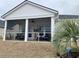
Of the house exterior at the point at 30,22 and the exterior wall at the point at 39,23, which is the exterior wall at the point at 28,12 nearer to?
the house exterior at the point at 30,22

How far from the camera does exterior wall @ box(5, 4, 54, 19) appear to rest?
21594 mm

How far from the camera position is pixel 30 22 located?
2356 centimetres

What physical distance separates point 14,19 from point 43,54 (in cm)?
1104

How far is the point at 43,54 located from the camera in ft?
44.2

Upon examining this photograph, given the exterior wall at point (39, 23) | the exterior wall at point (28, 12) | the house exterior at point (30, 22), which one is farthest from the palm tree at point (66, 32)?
the exterior wall at point (39, 23)

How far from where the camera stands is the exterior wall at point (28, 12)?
21594 millimetres

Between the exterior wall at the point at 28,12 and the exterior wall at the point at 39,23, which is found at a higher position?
the exterior wall at the point at 28,12

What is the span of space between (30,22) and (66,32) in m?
11.6

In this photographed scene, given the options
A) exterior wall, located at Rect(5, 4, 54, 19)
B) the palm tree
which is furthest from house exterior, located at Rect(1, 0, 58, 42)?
the palm tree

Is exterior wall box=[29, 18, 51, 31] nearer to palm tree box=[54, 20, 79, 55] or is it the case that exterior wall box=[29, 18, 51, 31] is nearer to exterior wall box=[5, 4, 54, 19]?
exterior wall box=[5, 4, 54, 19]

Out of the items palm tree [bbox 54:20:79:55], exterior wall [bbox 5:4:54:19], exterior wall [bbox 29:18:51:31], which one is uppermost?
exterior wall [bbox 5:4:54:19]

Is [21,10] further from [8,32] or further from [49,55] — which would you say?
[49,55]

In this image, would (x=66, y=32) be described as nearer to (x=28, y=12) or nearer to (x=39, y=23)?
(x=28, y=12)

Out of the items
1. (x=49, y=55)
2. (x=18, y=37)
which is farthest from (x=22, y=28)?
(x=49, y=55)
